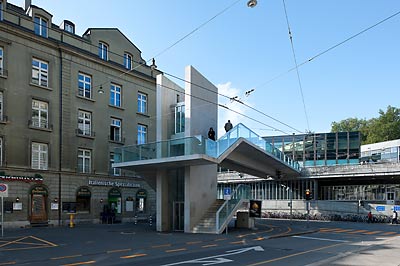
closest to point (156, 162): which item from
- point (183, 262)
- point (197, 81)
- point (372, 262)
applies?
point (197, 81)

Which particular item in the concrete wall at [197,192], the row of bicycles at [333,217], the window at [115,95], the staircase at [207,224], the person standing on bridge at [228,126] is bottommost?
the row of bicycles at [333,217]

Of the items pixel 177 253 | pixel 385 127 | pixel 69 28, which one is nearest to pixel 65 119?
pixel 69 28

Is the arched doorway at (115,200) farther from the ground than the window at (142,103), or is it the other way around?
the window at (142,103)

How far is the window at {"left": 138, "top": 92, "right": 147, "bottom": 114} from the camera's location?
42.6 m

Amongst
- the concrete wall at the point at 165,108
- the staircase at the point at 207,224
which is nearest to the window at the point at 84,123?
the concrete wall at the point at 165,108

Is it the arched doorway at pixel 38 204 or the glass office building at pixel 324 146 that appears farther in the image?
the glass office building at pixel 324 146

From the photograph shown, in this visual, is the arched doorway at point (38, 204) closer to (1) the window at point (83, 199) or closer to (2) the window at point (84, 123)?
(1) the window at point (83, 199)

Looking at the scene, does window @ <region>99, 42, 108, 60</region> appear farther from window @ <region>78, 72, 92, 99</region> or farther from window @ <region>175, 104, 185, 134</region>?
window @ <region>175, 104, 185, 134</region>

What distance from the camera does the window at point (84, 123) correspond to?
35812 mm

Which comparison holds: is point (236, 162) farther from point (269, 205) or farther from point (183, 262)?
point (269, 205)

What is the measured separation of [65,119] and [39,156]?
A: 3980mm

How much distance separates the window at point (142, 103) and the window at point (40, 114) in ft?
37.9

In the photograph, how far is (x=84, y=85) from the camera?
36.6 metres

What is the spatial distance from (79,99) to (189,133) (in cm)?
1431
